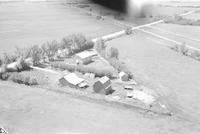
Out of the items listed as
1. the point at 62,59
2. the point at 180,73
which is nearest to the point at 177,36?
the point at 180,73

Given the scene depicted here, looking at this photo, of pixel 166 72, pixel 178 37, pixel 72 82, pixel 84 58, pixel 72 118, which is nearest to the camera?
pixel 72 118

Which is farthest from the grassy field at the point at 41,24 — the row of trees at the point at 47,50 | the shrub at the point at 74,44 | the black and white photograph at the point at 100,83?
the shrub at the point at 74,44

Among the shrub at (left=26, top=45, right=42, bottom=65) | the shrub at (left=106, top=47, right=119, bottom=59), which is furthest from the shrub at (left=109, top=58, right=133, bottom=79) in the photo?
the shrub at (left=26, top=45, right=42, bottom=65)

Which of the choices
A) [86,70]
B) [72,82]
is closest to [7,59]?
[86,70]

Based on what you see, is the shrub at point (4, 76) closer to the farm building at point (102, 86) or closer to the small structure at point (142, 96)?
the farm building at point (102, 86)

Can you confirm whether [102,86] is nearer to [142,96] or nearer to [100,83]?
[100,83]

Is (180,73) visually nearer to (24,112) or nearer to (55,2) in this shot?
(24,112)

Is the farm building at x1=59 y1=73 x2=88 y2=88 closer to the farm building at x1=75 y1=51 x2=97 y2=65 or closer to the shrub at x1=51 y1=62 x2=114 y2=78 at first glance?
the shrub at x1=51 y1=62 x2=114 y2=78
